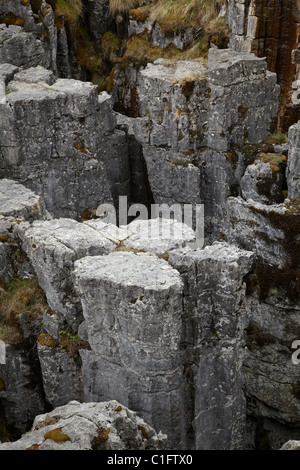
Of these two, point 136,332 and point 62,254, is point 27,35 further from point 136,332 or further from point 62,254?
point 136,332

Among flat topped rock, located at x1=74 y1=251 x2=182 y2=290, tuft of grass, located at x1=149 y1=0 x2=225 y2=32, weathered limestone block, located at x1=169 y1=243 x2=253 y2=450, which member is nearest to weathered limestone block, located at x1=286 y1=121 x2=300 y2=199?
weathered limestone block, located at x1=169 y1=243 x2=253 y2=450

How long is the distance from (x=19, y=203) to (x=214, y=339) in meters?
6.13

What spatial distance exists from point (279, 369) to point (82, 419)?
8.58 m

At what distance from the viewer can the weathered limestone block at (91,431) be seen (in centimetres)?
1220

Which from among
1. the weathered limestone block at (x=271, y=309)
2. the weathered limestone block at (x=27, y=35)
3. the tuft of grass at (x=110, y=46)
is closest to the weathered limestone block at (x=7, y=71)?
the weathered limestone block at (x=27, y=35)

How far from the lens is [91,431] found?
12.5 metres

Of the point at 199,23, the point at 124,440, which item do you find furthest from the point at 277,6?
the point at 124,440

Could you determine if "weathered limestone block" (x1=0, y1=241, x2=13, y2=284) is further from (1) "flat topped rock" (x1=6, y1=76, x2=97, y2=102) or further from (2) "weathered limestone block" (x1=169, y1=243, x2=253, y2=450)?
(1) "flat topped rock" (x1=6, y1=76, x2=97, y2=102)

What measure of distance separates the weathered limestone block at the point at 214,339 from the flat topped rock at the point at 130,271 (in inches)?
21.1

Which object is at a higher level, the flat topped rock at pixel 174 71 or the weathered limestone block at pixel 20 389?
the flat topped rock at pixel 174 71

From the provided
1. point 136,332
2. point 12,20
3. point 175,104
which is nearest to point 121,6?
point 12,20

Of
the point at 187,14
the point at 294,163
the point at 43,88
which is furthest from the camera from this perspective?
the point at 187,14

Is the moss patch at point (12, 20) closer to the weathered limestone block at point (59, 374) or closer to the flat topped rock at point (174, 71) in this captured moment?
the flat topped rock at point (174, 71)

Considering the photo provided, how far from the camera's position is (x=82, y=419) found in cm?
1283
